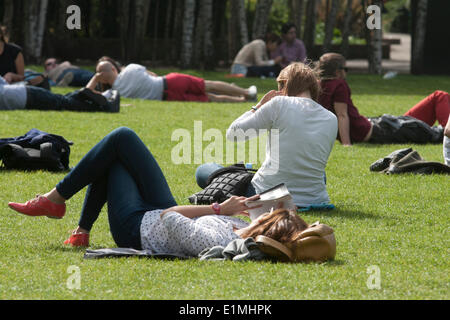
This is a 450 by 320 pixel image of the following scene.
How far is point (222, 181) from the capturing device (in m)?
7.68

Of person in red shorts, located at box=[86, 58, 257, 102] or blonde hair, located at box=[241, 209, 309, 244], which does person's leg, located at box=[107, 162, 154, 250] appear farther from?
person in red shorts, located at box=[86, 58, 257, 102]

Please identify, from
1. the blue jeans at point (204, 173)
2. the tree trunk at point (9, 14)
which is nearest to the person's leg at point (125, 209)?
the blue jeans at point (204, 173)

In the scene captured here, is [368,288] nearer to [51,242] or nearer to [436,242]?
[436,242]

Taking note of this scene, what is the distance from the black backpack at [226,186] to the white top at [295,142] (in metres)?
0.24

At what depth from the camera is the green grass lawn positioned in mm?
4906

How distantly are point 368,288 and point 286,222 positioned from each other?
0.71 m

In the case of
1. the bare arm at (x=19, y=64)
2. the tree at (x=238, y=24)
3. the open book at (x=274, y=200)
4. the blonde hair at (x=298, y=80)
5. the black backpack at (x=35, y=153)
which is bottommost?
the black backpack at (x=35, y=153)

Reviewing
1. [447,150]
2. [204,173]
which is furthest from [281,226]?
[447,150]

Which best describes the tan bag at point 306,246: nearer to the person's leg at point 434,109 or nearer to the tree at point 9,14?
the person's leg at point 434,109

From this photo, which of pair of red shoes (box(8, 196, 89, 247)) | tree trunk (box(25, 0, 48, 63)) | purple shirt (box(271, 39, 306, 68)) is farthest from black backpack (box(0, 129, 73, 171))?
tree trunk (box(25, 0, 48, 63))

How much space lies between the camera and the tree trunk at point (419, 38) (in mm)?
27641

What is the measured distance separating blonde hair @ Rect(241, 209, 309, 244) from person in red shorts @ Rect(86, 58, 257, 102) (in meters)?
11.3

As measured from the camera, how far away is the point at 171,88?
16984 mm
